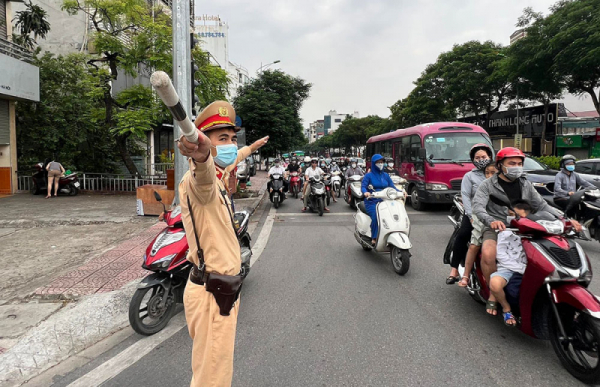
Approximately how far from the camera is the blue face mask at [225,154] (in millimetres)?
2061

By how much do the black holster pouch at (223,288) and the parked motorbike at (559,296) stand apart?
2.25 metres

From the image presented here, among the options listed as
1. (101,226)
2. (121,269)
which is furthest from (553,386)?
(101,226)

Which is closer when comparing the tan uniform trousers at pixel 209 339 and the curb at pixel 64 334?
the tan uniform trousers at pixel 209 339

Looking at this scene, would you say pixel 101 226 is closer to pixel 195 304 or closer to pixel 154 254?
pixel 154 254

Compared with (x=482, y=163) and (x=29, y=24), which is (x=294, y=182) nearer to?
(x=482, y=163)

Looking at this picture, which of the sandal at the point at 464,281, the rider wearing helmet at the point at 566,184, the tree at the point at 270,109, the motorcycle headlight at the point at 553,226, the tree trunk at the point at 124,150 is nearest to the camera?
the motorcycle headlight at the point at 553,226

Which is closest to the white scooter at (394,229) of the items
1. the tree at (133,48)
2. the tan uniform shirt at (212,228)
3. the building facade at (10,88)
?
the tan uniform shirt at (212,228)

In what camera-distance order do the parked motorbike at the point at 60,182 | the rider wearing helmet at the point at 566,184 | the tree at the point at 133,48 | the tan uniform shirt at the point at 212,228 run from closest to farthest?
the tan uniform shirt at the point at 212,228, the rider wearing helmet at the point at 566,184, the tree at the point at 133,48, the parked motorbike at the point at 60,182

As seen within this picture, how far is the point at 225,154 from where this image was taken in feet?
6.77

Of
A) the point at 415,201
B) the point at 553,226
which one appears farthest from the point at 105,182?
the point at 553,226

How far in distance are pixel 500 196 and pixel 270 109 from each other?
24.9 m

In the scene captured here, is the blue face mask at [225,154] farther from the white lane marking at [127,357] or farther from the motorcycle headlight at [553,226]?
the motorcycle headlight at [553,226]

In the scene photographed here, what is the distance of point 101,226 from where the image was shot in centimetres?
871

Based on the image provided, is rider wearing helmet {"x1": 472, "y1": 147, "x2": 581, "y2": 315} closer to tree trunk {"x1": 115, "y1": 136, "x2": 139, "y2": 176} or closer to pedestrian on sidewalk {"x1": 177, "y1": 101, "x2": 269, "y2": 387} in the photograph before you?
pedestrian on sidewalk {"x1": 177, "y1": 101, "x2": 269, "y2": 387}
